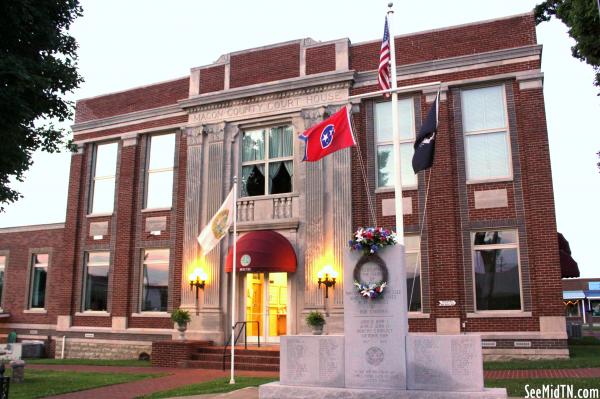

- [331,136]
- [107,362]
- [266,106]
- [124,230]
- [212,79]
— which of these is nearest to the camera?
[331,136]

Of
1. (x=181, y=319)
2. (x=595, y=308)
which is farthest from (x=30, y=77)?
(x=595, y=308)

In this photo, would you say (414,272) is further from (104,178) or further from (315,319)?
(104,178)

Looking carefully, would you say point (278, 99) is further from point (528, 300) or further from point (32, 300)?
point (32, 300)

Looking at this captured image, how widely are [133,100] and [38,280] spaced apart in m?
8.83

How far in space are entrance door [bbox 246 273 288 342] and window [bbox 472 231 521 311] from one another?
598 cm

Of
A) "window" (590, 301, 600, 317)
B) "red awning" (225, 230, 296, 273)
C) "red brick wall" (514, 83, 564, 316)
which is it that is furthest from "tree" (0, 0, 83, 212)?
"window" (590, 301, 600, 317)

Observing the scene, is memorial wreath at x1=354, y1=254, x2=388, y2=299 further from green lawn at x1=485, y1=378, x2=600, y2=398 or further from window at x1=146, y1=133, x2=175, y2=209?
window at x1=146, y1=133, x2=175, y2=209

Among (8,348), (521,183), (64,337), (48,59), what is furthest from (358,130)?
(64,337)

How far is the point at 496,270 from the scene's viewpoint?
1582 centimetres

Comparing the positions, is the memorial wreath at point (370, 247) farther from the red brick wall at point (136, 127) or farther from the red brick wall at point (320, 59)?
the red brick wall at point (136, 127)

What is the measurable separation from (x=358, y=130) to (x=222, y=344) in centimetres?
801

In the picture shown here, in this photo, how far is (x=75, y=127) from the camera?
893 inches

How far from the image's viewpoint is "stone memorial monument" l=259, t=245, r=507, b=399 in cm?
835

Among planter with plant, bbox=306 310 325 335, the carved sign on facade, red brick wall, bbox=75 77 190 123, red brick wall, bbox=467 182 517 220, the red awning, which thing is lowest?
planter with plant, bbox=306 310 325 335
